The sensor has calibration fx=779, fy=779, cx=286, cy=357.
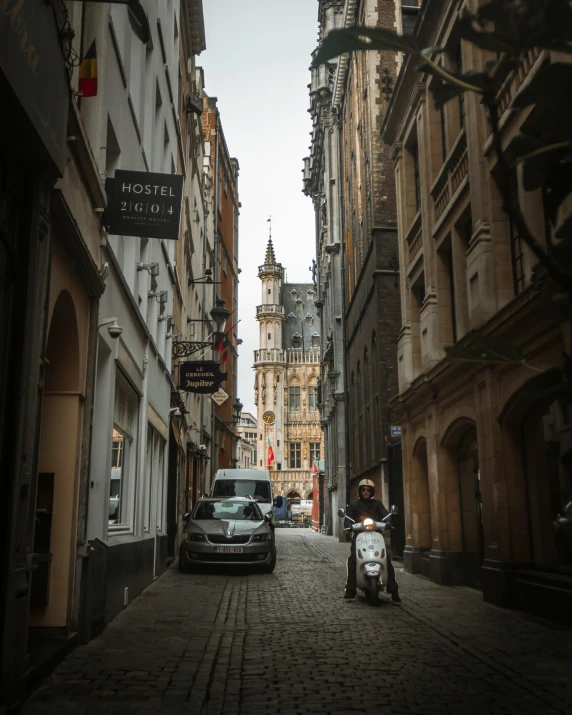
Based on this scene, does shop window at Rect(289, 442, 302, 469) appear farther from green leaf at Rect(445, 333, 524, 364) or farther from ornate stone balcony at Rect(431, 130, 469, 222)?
green leaf at Rect(445, 333, 524, 364)

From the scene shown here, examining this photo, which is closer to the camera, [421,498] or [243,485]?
[421,498]

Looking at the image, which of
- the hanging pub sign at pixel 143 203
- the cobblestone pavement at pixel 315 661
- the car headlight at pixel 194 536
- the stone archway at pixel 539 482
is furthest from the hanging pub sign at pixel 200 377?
the hanging pub sign at pixel 143 203

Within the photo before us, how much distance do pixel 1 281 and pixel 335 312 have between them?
4164cm

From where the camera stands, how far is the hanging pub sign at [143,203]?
1000cm

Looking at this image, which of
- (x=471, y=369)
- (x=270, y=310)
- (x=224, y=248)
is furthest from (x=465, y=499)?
(x=270, y=310)

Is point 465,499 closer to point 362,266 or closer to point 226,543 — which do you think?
point 226,543

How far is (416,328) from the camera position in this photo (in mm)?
19109

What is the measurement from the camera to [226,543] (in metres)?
16.9

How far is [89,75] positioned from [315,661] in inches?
257

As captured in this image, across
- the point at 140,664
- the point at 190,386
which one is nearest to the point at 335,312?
the point at 190,386

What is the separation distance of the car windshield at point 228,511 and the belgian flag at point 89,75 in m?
11.7

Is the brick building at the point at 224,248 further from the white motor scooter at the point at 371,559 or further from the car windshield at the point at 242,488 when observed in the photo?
the white motor scooter at the point at 371,559

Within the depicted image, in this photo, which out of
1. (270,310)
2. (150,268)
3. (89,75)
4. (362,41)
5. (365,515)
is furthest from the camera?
(270,310)

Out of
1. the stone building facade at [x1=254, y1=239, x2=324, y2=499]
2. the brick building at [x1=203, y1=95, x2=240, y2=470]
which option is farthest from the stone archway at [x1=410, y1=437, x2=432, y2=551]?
the stone building facade at [x1=254, y1=239, x2=324, y2=499]
